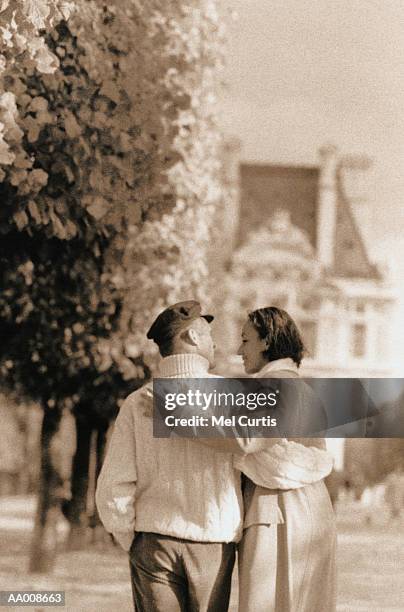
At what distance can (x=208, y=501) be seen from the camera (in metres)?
3.95

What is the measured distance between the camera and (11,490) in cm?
959

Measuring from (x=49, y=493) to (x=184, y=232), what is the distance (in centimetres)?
245

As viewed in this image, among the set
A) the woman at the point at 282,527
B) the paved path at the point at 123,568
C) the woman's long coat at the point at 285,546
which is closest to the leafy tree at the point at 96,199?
the paved path at the point at 123,568

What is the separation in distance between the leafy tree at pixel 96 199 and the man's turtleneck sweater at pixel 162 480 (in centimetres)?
181

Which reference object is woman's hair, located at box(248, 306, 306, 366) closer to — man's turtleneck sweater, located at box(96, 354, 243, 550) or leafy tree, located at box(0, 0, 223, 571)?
man's turtleneck sweater, located at box(96, 354, 243, 550)

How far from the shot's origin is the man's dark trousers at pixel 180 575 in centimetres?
386

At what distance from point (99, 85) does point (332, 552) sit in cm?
361

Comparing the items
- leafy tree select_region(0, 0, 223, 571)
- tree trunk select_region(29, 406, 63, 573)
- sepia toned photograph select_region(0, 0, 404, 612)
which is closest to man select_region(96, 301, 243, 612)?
sepia toned photograph select_region(0, 0, 404, 612)

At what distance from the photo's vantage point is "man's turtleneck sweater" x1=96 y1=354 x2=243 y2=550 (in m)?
3.94

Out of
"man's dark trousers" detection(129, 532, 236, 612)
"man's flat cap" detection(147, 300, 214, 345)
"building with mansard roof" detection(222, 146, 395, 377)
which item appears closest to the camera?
"man's dark trousers" detection(129, 532, 236, 612)

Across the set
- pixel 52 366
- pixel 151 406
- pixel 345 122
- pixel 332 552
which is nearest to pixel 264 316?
pixel 151 406

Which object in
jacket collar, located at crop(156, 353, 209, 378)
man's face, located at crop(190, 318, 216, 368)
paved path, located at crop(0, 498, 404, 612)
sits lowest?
paved path, located at crop(0, 498, 404, 612)

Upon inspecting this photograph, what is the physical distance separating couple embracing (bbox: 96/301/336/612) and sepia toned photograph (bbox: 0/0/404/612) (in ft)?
3.92

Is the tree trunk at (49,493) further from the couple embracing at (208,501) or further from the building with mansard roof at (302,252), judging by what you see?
the couple embracing at (208,501)
